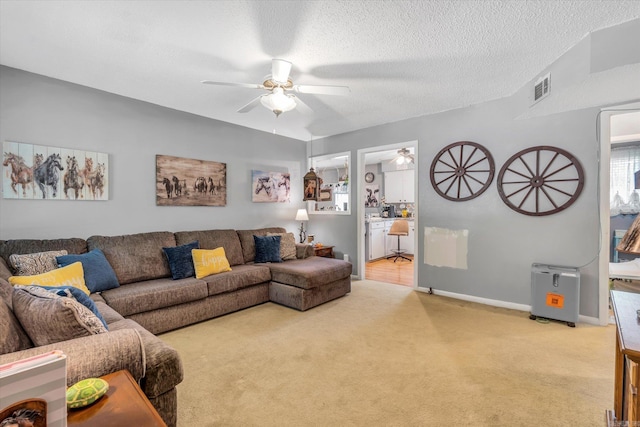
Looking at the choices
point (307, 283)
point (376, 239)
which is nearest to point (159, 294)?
point (307, 283)

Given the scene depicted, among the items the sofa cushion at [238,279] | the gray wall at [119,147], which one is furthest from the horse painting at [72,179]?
the sofa cushion at [238,279]

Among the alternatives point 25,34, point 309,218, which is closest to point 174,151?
point 25,34

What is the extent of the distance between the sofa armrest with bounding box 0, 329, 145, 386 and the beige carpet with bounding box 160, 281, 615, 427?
0.68 m

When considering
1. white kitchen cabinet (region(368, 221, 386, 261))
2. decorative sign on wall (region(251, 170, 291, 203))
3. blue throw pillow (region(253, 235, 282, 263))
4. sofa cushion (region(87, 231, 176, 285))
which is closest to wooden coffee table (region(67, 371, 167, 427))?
sofa cushion (region(87, 231, 176, 285))

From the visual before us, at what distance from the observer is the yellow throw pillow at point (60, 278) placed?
2.12 m

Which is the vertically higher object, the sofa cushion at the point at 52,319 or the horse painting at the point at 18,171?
the horse painting at the point at 18,171

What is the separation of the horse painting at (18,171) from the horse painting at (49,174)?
1.9 inches

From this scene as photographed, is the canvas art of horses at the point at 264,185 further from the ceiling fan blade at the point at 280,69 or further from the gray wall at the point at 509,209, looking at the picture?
the ceiling fan blade at the point at 280,69

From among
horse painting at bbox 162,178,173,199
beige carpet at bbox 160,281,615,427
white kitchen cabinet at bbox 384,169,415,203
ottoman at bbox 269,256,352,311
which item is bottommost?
beige carpet at bbox 160,281,615,427

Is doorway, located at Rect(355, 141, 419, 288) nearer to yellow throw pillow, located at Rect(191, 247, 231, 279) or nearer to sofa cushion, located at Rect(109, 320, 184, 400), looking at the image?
yellow throw pillow, located at Rect(191, 247, 231, 279)

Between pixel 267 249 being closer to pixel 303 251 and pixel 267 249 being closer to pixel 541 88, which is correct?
pixel 303 251

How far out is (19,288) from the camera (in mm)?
1471

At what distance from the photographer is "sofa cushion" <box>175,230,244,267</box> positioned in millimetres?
3697

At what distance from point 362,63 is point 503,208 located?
243cm
